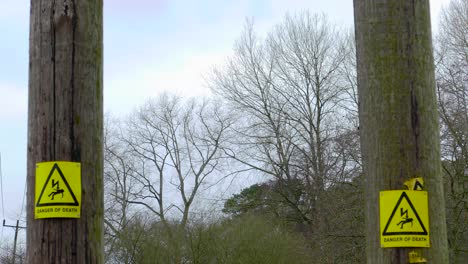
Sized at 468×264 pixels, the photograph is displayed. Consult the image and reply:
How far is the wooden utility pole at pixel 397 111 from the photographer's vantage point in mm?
3986

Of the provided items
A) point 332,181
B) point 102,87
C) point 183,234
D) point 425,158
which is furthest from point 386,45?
point 183,234

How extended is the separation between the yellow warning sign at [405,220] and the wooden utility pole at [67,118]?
1411 millimetres

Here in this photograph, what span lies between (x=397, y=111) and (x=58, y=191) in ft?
5.65

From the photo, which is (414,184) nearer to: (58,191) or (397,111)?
(397,111)

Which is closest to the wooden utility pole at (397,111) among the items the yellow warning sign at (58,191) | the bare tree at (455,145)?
the yellow warning sign at (58,191)

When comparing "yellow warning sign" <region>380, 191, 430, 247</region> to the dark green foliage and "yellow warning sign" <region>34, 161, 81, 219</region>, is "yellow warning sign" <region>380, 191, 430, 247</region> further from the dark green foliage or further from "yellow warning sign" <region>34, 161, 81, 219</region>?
the dark green foliage

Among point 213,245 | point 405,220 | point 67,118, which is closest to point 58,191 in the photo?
point 67,118

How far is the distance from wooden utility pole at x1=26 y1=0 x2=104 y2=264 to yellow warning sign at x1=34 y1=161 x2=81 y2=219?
0.03 m

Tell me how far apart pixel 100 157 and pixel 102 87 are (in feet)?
1.12

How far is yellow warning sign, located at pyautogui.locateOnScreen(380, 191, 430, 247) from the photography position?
3912mm

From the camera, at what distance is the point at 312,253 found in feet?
107

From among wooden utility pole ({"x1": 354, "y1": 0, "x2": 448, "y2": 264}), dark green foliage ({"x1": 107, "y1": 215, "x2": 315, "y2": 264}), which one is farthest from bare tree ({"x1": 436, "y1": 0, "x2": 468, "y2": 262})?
wooden utility pole ({"x1": 354, "y1": 0, "x2": 448, "y2": 264})

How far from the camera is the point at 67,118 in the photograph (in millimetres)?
3666

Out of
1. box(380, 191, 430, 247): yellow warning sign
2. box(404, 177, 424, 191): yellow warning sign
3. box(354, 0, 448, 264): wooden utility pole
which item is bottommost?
box(380, 191, 430, 247): yellow warning sign
